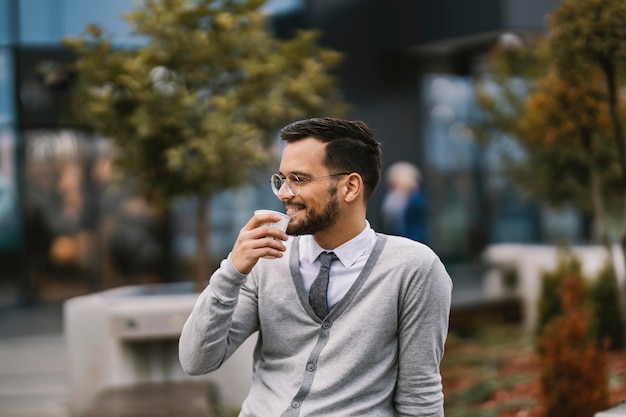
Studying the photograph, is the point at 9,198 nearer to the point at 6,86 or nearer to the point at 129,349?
the point at 6,86

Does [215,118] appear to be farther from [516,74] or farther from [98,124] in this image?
[516,74]

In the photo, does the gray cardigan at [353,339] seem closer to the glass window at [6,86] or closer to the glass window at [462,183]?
the glass window at [6,86]

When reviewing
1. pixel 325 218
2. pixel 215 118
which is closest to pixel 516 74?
pixel 215 118

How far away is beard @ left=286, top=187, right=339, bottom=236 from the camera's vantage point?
8.04 ft

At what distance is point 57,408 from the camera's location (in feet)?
23.2

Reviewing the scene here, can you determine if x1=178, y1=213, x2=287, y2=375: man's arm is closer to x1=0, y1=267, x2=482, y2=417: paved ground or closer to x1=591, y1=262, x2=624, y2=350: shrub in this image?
x1=0, y1=267, x2=482, y2=417: paved ground

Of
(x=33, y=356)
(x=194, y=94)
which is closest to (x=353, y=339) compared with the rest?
(x=194, y=94)

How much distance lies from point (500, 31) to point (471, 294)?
3.41 m

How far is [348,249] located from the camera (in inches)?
99.6

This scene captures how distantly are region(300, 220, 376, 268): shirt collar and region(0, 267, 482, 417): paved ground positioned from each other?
480 centimetres

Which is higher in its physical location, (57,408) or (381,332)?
(381,332)

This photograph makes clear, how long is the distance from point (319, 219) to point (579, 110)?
3526 mm

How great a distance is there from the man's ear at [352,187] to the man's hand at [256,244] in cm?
25

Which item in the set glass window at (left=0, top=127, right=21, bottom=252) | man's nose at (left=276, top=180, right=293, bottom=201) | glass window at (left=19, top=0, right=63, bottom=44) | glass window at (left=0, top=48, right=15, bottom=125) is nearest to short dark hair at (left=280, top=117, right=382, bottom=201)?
man's nose at (left=276, top=180, right=293, bottom=201)
